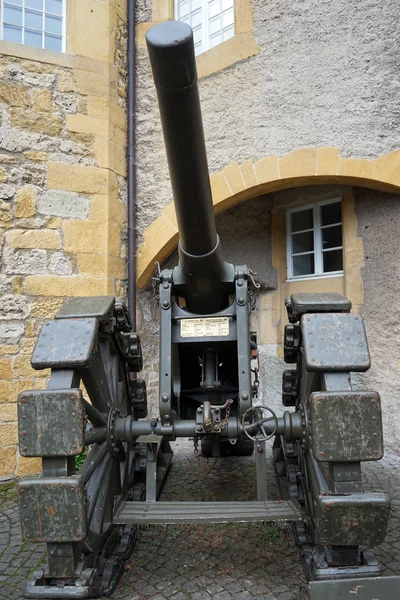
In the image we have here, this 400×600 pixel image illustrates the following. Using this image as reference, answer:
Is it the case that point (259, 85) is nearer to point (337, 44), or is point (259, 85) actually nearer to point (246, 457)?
point (337, 44)

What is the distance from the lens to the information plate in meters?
2.88

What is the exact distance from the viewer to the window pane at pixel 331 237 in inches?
209

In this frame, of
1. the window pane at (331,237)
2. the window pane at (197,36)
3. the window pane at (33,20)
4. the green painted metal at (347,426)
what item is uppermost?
the window pane at (197,36)

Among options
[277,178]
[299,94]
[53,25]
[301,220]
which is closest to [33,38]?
[53,25]

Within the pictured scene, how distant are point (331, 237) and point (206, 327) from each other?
9.73 feet

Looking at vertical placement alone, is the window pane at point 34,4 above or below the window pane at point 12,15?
above

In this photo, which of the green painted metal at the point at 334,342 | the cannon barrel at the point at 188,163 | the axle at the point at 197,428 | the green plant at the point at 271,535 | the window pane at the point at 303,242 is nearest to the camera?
the cannon barrel at the point at 188,163

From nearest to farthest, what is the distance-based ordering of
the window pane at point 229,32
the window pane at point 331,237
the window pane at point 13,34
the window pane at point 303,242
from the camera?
the window pane at point 13,34 < the window pane at point 331,237 < the window pane at point 229,32 < the window pane at point 303,242

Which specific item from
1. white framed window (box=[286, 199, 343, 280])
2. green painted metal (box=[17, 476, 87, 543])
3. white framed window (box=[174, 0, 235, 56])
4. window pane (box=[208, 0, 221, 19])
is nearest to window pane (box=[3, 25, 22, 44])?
white framed window (box=[174, 0, 235, 56])

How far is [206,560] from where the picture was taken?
8.51ft

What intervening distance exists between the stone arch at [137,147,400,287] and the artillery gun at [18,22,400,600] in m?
2.05

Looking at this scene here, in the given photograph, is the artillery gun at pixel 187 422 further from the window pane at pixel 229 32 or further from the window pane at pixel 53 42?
the window pane at pixel 229 32

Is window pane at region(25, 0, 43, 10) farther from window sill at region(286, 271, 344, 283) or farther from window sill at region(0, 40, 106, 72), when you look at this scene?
window sill at region(286, 271, 344, 283)

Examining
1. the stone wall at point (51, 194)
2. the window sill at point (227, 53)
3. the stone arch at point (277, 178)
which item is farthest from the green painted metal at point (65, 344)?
the window sill at point (227, 53)
